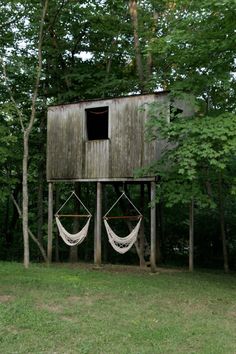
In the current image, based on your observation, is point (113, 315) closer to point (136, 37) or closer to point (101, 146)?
point (101, 146)

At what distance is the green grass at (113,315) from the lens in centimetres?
521

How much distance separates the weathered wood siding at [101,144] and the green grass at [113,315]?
123 inches

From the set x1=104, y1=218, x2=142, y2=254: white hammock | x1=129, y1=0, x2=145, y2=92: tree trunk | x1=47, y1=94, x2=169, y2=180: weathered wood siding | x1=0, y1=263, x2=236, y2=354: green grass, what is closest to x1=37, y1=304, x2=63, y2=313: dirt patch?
x1=0, y1=263, x2=236, y2=354: green grass

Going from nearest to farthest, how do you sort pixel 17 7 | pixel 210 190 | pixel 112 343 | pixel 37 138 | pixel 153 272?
pixel 112 343 < pixel 153 272 < pixel 210 190 < pixel 17 7 < pixel 37 138

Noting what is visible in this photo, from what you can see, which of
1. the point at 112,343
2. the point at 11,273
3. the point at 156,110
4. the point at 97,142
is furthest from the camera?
the point at 97,142

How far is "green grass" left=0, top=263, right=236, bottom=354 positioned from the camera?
5215 millimetres

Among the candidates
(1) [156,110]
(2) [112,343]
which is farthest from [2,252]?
(2) [112,343]

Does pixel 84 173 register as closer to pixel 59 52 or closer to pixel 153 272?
pixel 153 272

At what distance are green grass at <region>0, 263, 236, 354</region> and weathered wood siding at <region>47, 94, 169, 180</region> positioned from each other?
312 cm

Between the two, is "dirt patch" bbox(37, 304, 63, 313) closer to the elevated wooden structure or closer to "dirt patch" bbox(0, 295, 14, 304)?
"dirt patch" bbox(0, 295, 14, 304)

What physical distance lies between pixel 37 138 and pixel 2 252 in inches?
246

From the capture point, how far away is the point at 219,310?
7.34m

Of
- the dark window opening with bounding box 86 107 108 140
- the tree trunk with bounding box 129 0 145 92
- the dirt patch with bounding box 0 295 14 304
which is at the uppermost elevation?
the tree trunk with bounding box 129 0 145 92

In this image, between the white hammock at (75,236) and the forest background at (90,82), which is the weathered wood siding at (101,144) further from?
the white hammock at (75,236)
